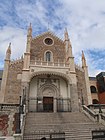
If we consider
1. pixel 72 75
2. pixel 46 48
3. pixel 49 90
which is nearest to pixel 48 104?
pixel 49 90

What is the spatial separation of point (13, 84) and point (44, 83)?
15.5 ft

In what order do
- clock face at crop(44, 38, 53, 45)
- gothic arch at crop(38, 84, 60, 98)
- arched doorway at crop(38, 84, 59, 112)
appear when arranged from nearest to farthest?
arched doorway at crop(38, 84, 59, 112)
gothic arch at crop(38, 84, 60, 98)
clock face at crop(44, 38, 53, 45)

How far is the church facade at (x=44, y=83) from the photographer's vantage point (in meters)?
20.3

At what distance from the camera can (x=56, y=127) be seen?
12570 millimetres

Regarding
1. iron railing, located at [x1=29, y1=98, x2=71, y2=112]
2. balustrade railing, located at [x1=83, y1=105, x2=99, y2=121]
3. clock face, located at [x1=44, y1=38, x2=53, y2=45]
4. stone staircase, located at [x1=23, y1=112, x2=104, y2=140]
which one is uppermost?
clock face, located at [x1=44, y1=38, x2=53, y2=45]

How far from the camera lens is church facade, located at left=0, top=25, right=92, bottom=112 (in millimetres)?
20328

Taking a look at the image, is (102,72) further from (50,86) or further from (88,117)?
(88,117)

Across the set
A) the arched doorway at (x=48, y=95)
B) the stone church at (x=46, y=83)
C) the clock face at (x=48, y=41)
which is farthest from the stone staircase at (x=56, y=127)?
the clock face at (x=48, y=41)

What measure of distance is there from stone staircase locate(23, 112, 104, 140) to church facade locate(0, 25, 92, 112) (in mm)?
4514

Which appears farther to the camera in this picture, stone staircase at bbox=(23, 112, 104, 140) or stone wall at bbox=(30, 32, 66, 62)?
stone wall at bbox=(30, 32, 66, 62)

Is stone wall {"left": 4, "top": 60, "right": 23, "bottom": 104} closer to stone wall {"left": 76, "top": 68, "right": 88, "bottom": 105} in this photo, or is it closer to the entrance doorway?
the entrance doorway

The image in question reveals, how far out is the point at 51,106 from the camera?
881 inches

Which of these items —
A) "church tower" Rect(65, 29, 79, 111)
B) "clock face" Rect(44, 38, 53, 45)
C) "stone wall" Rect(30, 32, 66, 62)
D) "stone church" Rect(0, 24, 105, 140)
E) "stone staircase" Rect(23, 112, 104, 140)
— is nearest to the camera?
"stone staircase" Rect(23, 112, 104, 140)

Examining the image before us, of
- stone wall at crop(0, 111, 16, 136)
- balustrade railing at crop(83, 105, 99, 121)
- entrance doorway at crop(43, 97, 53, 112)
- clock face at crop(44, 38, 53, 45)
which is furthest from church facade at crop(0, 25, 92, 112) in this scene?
stone wall at crop(0, 111, 16, 136)
